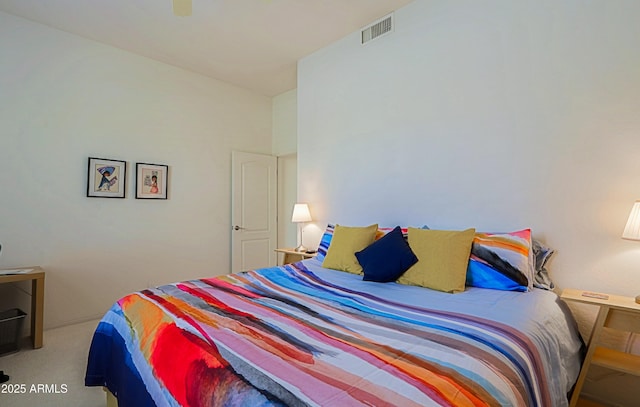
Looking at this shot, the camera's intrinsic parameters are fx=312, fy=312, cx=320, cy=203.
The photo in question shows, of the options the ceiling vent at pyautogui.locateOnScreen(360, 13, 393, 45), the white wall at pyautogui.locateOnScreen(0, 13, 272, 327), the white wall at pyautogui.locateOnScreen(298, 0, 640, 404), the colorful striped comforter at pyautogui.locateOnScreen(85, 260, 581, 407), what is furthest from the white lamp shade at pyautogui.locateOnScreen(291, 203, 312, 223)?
the ceiling vent at pyautogui.locateOnScreen(360, 13, 393, 45)

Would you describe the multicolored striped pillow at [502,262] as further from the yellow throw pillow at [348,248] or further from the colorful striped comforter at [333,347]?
the yellow throw pillow at [348,248]

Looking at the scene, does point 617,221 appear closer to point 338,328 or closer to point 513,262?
point 513,262

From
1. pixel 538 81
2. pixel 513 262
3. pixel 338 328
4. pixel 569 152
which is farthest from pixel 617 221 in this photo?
pixel 338 328

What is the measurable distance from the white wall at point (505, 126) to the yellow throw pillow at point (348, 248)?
1.66 ft

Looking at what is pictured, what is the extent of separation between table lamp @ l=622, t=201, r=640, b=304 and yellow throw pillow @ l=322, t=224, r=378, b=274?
1505mm

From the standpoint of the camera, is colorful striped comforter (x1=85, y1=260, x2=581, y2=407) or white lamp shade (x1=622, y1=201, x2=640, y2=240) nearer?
colorful striped comforter (x1=85, y1=260, x2=581, y2=407)

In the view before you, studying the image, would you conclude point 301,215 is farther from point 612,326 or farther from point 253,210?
point 612,326

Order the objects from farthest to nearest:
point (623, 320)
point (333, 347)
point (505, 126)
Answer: point (505, 126), point (623, 320), point (333, 347)

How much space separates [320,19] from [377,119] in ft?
3.66

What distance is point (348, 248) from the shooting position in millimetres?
2496

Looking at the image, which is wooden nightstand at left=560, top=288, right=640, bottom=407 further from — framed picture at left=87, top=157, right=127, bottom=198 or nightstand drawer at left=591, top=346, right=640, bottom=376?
framed picture at left=87, top=157, right=127, bottom=198

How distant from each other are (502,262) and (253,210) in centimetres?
352

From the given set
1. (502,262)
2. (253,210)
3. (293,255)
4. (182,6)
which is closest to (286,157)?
(253,210)

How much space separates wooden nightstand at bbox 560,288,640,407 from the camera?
5.30ft
